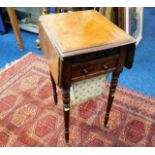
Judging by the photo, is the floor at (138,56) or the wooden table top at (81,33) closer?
the wooden table top at (81,33)

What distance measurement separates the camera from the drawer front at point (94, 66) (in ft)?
3.25

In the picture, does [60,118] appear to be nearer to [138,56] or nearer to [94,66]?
[94,66]

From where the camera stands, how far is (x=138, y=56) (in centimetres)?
229

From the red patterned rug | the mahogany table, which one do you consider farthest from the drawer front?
the red patterned rug

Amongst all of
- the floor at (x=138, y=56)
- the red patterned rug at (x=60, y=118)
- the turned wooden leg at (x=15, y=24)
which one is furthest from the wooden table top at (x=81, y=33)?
the turned wooden leg at (x=15, y=24)

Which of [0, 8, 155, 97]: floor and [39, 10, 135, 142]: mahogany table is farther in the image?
[0, 8, 155, 97]: floor

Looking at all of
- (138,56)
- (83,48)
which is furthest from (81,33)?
(138,56)

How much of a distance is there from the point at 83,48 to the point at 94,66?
145mm

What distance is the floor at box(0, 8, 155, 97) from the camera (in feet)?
6.23

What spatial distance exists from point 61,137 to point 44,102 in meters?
0.38

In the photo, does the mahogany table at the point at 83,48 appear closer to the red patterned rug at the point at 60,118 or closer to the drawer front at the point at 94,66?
the drawer front at the point at 94,66

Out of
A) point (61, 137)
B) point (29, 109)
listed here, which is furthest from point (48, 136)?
point (29, 109)

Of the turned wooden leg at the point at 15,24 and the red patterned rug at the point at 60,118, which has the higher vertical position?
the turned wooden leg at the point at 15,24

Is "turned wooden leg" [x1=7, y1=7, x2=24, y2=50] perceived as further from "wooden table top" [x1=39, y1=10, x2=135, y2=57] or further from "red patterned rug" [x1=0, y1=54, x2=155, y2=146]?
"wooden table top" [x1=39, y1=10, x2=135, y2=57]
